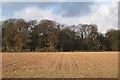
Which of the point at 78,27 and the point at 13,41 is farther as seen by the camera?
the point at 78,27

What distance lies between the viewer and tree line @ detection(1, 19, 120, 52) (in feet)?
383

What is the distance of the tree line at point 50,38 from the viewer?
383 feet

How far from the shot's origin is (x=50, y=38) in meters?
124

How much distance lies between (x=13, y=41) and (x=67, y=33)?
2700 cm

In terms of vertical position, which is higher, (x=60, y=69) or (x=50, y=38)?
(x=50, y=38)

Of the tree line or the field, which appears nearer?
the field

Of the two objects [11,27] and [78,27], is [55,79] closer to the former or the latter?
[11,27]

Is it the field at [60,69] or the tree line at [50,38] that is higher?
the tree line at [50,38]

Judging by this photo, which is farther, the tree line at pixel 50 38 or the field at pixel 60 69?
the tree line at pixel 50 38

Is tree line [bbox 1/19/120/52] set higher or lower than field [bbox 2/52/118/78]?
higher

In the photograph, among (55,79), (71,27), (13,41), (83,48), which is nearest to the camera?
(55,79)

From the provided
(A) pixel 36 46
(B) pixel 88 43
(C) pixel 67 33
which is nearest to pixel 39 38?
(A) pixel 36 46

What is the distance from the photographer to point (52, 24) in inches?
5084

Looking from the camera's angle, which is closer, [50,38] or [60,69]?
[60,69]
